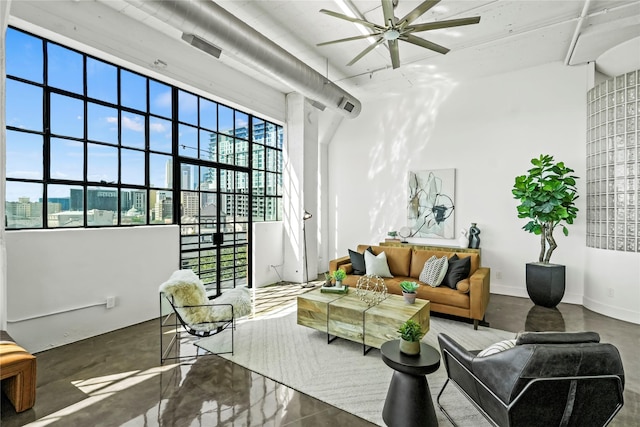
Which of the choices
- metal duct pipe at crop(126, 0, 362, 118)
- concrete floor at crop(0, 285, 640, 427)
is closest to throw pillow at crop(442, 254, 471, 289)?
concrete floor at crop(0, 285, 640, 427)

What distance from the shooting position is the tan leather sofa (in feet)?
12.8

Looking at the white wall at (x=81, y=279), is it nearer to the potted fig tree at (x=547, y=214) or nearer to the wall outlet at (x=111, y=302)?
the wall outlet at (x=111, y=302)

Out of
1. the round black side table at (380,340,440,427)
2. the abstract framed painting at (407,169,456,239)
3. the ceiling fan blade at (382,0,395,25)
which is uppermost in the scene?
the ceiling fan blade at (382,0,395,25)

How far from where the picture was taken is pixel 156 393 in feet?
8.39

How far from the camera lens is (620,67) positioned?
182 inches

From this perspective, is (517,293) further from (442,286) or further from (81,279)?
(81,279)

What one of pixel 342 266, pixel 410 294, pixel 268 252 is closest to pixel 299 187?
pixel 268 252

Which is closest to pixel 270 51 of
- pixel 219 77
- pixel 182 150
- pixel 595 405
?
pixel 219 77

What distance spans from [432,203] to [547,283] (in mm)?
2343

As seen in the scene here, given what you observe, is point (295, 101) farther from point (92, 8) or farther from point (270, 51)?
point (92, 8)

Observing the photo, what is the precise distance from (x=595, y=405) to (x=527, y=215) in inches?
148

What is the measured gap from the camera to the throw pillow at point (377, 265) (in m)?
4.88

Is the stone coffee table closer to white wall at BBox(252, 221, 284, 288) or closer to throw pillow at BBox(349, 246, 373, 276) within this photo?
throw pillow at BBox(349, 246, 373, 276)

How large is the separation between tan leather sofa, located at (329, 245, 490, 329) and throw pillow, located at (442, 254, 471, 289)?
8 centimetres
